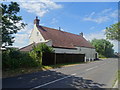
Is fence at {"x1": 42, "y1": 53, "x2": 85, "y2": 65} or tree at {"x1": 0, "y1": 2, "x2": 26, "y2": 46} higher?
tree at {"x1": 0, "y1": 2, "x2": 26, "y2": 46}

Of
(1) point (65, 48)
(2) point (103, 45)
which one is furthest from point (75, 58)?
(2) point (103, 45)

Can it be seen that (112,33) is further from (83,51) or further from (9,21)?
(83,51)

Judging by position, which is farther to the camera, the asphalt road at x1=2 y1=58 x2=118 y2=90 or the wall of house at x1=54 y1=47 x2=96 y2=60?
the wall of house at x1=54 y1=47 x2=96 y2=60

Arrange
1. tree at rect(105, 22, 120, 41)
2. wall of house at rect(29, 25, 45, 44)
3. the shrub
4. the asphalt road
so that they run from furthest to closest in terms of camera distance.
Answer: wall of house at rect(29, 25, 45, 44), tree at rect(105, 22, 120, 41), the shrub, the asphalt road

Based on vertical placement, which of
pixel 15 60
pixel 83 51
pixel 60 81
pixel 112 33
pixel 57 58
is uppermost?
pixel 112 33

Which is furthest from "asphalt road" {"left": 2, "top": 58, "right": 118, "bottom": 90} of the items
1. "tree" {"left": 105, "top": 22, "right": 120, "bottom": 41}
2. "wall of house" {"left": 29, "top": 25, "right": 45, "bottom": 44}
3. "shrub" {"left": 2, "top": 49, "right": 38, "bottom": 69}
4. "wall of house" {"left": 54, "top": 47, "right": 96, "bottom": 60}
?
"wall of house" {"left": 29, "top": 25, "right": 45, "bottom": 44}

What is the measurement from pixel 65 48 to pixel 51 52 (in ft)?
27.7

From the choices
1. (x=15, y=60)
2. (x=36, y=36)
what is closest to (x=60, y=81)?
(x=15, y=60)

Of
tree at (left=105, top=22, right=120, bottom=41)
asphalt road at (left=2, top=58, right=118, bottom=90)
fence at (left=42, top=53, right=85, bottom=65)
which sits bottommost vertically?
asphalt road at (left=2, top=58, right=118, bottom=90)

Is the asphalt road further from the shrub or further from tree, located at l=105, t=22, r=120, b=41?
tree, located at l=105, t=22, r=120, b=41

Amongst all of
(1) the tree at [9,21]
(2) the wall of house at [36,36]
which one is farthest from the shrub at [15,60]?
(2) the wall of house at [36,36]

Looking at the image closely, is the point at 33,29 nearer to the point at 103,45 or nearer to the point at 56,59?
the point at 56,59

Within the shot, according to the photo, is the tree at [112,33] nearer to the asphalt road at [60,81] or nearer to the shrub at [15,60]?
the asphalt road at [60,81]

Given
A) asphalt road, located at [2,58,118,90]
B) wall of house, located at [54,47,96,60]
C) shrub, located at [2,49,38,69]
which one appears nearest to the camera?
asphalt road, located at [2,58,118,90]
